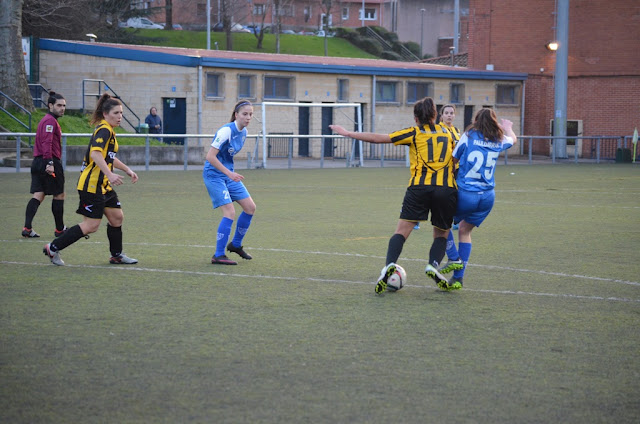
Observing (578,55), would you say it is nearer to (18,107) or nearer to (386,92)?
(386,92)

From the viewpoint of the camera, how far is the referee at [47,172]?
11.0 metres

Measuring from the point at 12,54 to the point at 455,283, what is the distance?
28.2m

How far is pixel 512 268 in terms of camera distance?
8.92m

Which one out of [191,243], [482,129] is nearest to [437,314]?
[482,129]

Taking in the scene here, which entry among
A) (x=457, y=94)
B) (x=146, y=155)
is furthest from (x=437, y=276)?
(x=457, y=94)

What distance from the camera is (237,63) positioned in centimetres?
3697

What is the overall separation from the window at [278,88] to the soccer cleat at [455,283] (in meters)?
31.5

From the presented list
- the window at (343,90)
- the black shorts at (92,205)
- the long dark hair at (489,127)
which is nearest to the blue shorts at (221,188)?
the black shorts at (92,205)

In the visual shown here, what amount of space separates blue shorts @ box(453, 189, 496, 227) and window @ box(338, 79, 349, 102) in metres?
33.0

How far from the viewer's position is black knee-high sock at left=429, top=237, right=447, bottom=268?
7.57 m

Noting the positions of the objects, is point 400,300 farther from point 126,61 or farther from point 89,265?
point 126,61

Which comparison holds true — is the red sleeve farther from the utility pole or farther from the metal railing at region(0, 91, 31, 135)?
the utility pole

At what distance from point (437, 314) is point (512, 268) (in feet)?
8.11

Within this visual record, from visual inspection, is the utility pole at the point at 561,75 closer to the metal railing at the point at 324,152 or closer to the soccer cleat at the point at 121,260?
the metal railing at the point at 324,152
